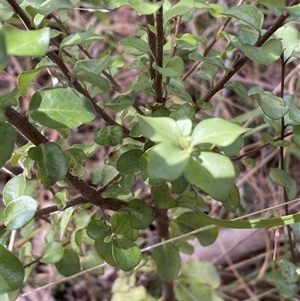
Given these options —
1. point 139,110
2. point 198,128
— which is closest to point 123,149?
point 139,110

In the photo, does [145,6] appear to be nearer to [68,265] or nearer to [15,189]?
[15,189]

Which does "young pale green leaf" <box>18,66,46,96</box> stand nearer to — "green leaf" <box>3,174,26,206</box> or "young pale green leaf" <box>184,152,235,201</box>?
"green leaf" <box>3,174,26,206</box>

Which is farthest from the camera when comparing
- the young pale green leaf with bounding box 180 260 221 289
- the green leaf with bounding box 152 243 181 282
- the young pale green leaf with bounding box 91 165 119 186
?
the young pale green leaf with bounding box 180 260 221 289

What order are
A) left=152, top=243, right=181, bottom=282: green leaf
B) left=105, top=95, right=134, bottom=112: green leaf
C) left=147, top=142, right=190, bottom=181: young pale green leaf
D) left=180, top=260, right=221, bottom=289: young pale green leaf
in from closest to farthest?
1. left=147, top=142, right=190, bottom=181: young pale green leaf
2. left=105, top=95, right=134, bottom=112: green leaf
3. left=152, top=243, right=181, bottom=282: green leaf
4. left=180, top=260, right=221, bottom=289: young pale green leaf

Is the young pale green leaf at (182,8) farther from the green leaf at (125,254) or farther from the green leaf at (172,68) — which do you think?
the green leaf at (125,254)

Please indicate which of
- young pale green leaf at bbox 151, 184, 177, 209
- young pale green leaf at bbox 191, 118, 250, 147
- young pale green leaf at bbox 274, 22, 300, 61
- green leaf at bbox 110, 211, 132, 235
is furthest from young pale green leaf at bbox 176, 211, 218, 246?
young pale green leaf at bbox 191, 118, 250, 147

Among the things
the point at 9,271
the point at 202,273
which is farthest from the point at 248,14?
the point at 202,273
